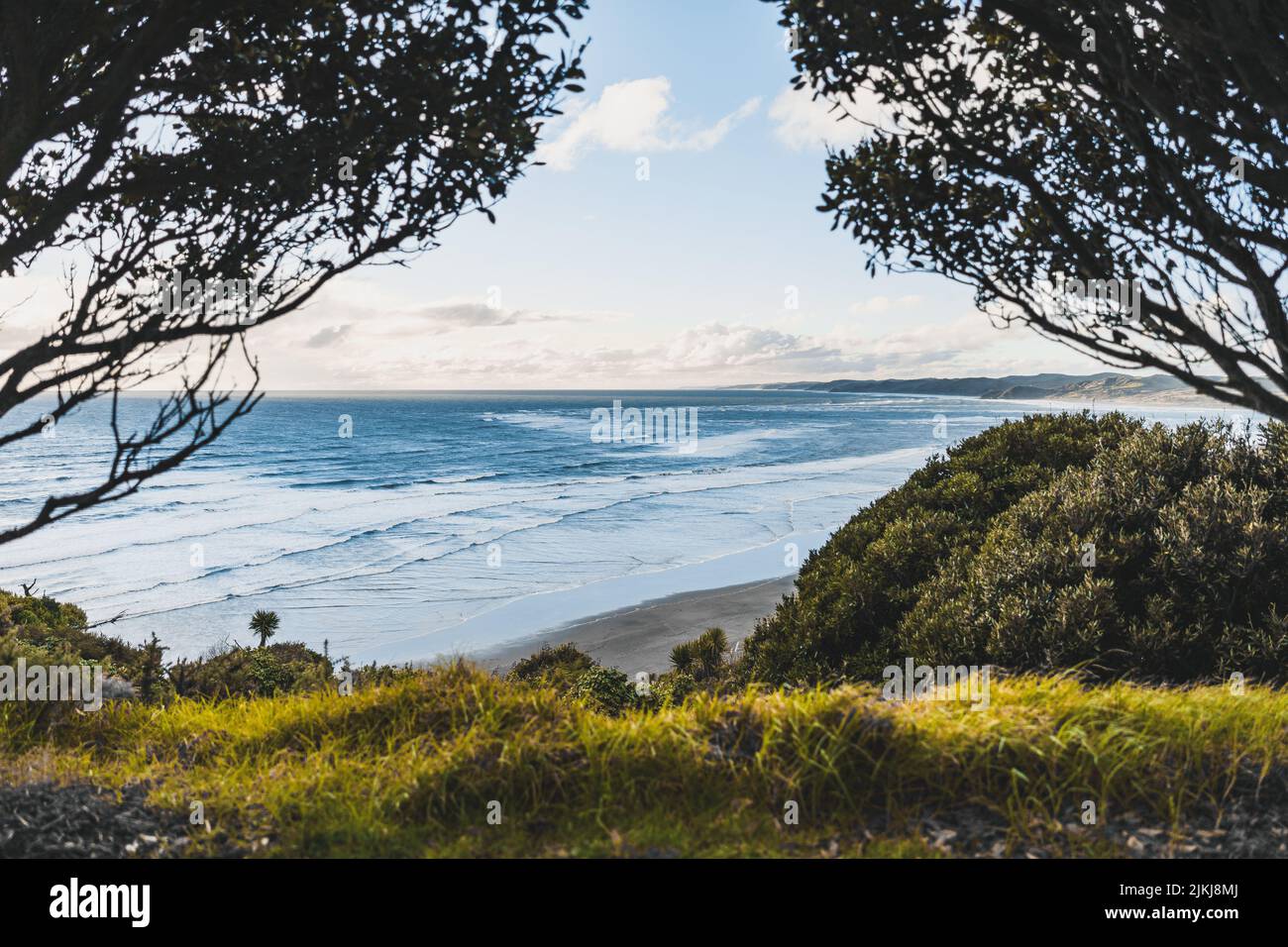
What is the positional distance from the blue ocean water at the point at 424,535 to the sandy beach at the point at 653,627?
88cm

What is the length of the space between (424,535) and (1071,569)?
91.2 ft

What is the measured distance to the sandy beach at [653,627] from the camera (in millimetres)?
17453

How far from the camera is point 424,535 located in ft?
108

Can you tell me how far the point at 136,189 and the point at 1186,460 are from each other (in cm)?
961

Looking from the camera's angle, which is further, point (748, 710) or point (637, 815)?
point (748, 710)

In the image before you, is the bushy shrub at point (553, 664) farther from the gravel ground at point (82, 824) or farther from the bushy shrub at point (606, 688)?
the gravel ground at point (82, 824)

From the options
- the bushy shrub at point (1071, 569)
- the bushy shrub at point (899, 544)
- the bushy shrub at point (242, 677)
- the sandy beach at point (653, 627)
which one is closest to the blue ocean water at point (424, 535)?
the sandy beach at point (653, 627)

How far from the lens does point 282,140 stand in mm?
5188

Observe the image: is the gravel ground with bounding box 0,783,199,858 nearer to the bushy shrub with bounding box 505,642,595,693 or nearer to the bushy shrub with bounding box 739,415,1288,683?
the bushy shrub with bounding box 739,415,1288,683

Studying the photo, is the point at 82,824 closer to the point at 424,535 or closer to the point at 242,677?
the point at 242,677

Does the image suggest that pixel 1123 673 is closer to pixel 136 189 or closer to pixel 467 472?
pixel 136 189

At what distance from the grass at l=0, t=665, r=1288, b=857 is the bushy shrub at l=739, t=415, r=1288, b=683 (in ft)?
4.41

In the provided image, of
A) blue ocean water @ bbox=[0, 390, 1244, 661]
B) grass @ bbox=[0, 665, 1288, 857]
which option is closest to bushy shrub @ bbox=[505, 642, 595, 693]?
blue ocean water @ bbox=[0, 390, 1244, 661]
